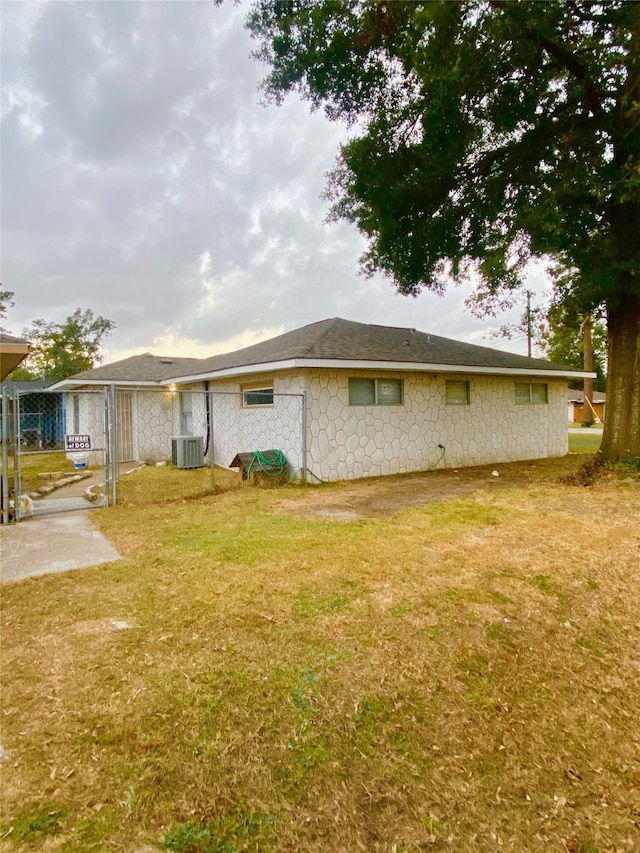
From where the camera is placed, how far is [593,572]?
386 cm

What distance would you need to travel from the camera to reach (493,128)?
25.9 ft

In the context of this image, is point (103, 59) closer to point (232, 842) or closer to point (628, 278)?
point (628, 278)

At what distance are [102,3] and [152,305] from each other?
33.4 feet

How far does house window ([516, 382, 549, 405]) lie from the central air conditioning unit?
8.97 m

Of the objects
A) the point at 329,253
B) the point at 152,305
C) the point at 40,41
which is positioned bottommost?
the point at 152,305

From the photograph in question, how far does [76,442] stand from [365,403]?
18.2 feet

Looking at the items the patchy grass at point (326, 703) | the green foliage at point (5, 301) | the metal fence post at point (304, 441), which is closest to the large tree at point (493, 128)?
the metal fence post at point (304, 441)

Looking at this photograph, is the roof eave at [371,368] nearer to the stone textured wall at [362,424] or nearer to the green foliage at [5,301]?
the stone textured wall at [362,424]

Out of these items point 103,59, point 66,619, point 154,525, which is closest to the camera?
point 66,619

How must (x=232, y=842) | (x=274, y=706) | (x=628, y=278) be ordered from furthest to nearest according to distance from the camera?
(x=628, y=278)
(x=274, y=706)
(x=232, y=842)

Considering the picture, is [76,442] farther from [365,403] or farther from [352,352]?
[365,403]

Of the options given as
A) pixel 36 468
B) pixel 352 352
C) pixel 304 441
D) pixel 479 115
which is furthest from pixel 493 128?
pixel 36 468

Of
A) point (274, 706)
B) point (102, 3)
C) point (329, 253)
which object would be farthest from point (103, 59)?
point (274, 706)

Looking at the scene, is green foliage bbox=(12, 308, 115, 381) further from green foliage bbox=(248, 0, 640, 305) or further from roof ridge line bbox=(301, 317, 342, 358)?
green foliage bbox=(248, 0, 640, 305)
